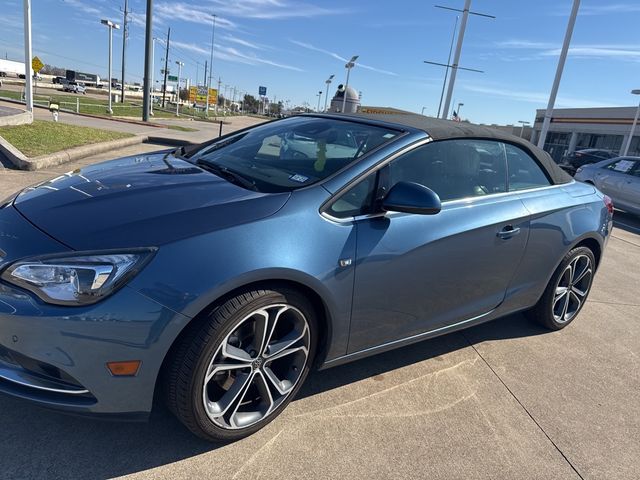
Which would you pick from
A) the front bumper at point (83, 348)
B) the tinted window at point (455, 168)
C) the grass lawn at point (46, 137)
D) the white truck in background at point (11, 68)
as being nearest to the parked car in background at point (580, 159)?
the grass lawn at point (46, 137)

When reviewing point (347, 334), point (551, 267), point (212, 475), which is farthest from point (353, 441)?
point (551, 267)

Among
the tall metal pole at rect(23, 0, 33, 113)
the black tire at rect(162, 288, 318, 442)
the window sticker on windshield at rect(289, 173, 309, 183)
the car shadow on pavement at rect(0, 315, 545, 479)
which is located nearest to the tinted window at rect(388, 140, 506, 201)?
the window sticker on windshield at rect(289, 173, 309, 183)

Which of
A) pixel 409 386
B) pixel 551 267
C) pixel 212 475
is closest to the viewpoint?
pixel 212 475

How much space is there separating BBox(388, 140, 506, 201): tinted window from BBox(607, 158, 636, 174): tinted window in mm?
9644

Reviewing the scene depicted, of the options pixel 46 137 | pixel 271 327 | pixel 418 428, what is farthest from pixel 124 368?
pixel 46 137

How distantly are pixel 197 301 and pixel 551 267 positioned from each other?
9.37 ft

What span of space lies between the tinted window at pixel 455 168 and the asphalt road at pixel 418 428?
1239 millimetres

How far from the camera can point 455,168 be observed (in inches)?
122

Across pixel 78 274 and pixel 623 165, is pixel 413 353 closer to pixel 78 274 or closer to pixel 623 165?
pixel 78 274

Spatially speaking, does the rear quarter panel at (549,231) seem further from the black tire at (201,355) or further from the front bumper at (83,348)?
the front bumper at (83,348)

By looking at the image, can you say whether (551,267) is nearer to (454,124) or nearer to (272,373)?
(454,124)

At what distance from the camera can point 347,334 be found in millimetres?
2582

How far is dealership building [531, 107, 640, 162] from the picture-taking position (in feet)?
126

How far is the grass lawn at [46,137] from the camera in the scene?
30.6 feet
